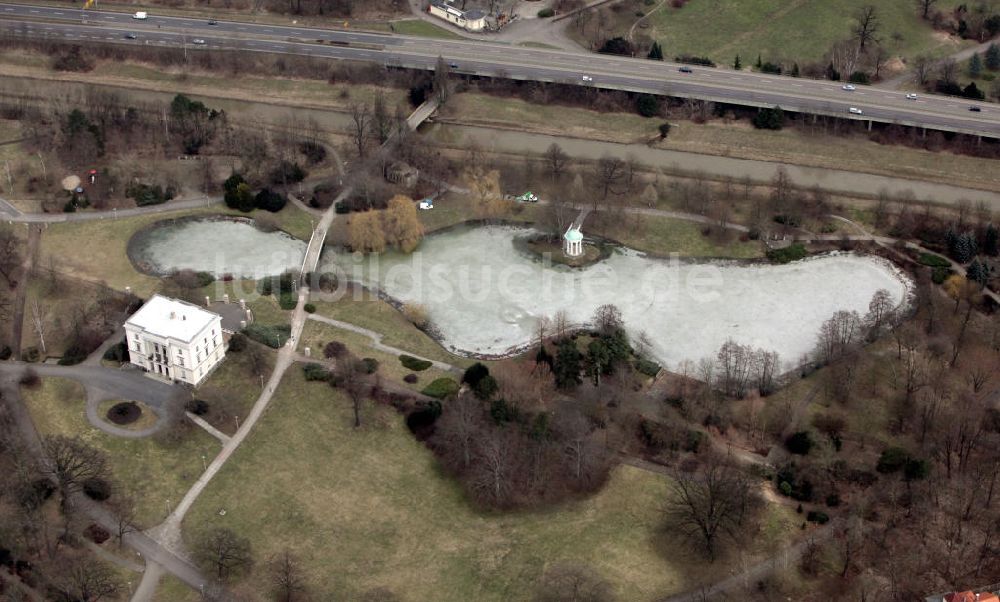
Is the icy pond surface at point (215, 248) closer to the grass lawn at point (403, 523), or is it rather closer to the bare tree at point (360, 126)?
the bare tree at point (360, 126)

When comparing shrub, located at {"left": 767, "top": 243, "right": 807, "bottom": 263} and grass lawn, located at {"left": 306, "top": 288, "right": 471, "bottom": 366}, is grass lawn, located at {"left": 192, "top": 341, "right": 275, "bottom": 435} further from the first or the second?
shrub, located at {"left": 767, "top": 243, "right": 807, "bottom": 263}

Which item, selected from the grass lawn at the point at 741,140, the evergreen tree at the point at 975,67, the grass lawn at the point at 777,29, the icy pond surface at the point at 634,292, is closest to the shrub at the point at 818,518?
the icy pond surface at the point at 634,292

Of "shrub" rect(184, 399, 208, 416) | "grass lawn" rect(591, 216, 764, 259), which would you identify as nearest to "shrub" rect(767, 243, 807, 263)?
"grass lawn" rect(591, 216, 764, 259)

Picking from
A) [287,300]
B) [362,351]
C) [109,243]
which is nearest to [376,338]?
[362,351]

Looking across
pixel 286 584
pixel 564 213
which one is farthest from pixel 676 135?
pixel 286 584

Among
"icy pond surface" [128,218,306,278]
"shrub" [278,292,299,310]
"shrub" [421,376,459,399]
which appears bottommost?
"shrub" [421,376,459,399]
